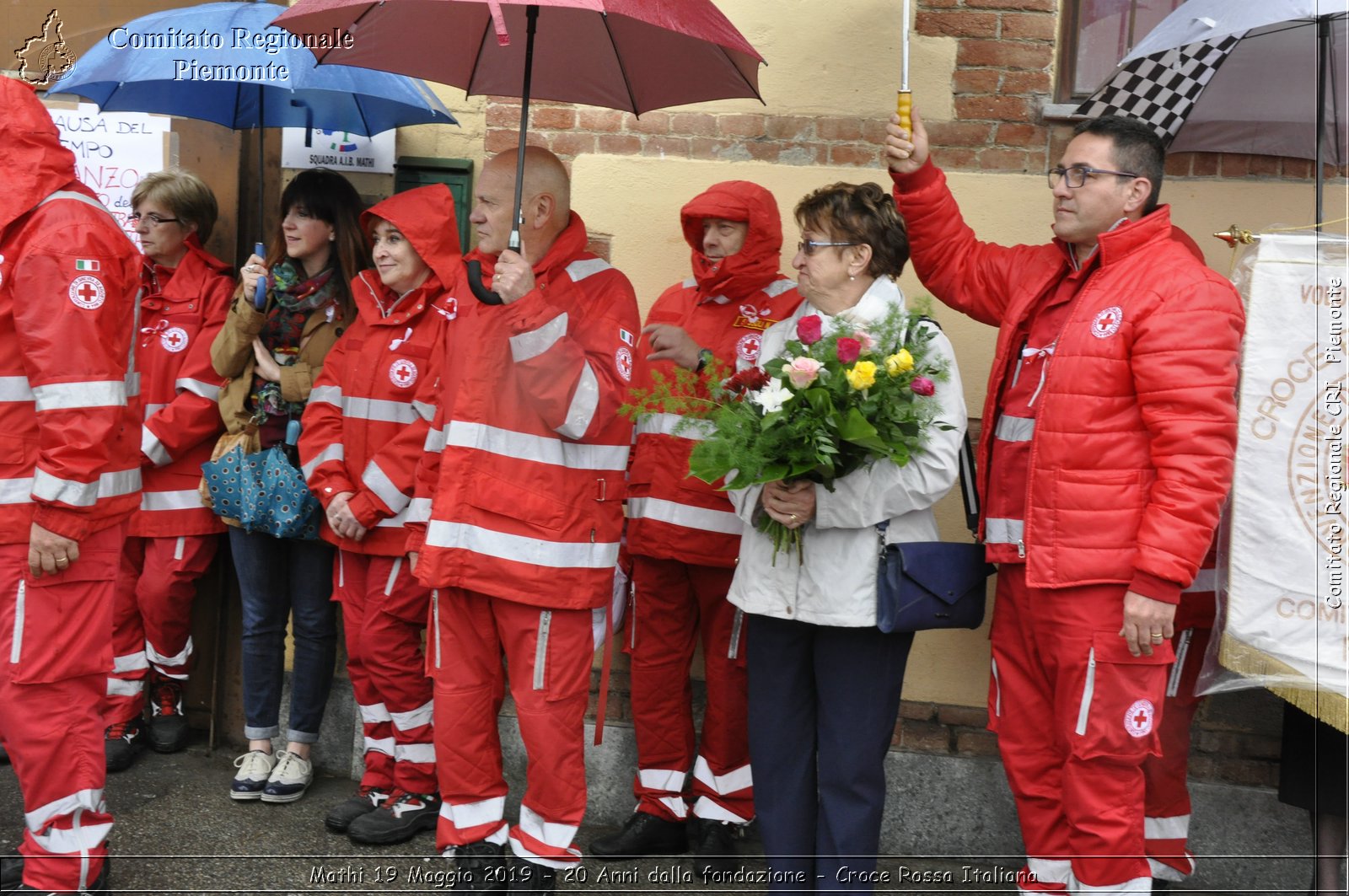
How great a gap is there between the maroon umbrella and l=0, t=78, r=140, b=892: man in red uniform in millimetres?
930

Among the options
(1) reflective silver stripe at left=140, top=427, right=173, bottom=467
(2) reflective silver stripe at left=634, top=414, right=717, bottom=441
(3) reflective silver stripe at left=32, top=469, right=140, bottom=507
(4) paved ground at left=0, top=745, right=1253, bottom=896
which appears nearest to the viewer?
(3) reflective silver stripe at left=32, top=469, right=140, bottom=507

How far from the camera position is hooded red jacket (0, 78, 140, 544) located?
12.5 ft

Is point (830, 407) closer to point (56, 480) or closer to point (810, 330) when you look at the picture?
point (810, 330)

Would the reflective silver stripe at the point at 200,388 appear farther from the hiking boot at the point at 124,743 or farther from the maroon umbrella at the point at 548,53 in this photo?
the maroon umbrella at the point at 548,53

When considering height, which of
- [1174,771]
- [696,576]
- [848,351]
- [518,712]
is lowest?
[1174,771]

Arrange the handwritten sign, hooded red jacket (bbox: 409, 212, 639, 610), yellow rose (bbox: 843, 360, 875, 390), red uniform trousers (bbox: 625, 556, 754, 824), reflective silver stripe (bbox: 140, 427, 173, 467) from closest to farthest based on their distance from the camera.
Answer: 1. yellow rose (bbox: 843, 360, 875, 390)
2. hooded red jacket (bbox: 409, 212, 639, 610)
3. red uniform trousers (bbox: 625, 556, 754, 824)
4. reflective silver stripe (bbox: 140, 427, 173, 467)
5. the handwritten sign

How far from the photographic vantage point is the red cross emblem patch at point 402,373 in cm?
486

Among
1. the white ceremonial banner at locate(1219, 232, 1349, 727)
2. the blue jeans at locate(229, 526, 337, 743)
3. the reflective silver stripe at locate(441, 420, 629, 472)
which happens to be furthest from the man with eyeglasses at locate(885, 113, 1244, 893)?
the blue jeans at locate(229, 526, 337, 743)

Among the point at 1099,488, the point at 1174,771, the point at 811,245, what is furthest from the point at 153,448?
the point at 1174,771

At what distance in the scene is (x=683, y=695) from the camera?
487 cm

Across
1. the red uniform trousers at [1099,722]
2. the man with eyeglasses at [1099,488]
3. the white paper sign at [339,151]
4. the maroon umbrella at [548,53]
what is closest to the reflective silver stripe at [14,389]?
the maroon umbrella at [548,53]

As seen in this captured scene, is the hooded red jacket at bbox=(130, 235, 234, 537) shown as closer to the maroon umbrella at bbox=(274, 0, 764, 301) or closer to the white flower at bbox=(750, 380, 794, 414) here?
the maroon umbrella at bbox=(274, 0, 764, 301)

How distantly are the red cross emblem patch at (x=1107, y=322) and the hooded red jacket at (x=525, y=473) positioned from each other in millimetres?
1432

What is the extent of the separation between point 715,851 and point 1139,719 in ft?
5.82
